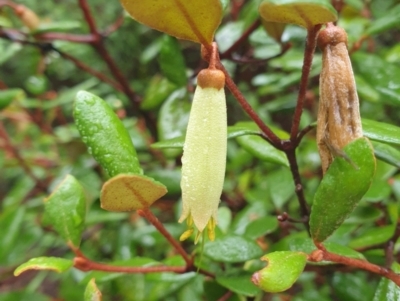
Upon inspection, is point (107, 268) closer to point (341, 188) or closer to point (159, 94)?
point (341, 188)

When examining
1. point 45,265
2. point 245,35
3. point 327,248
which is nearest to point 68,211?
point 45,265

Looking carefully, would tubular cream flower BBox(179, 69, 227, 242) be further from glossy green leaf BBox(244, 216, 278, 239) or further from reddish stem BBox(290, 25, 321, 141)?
glossy green leaf BBox(244, 216, 278, 239)

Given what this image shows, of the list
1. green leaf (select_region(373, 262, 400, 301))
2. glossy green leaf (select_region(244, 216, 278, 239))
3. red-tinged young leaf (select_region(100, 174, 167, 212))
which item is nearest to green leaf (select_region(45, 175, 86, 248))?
red-tinged young leaf (select_region(100, 174, 167, 212))

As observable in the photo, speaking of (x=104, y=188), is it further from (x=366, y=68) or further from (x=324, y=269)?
(x=366, y=68)

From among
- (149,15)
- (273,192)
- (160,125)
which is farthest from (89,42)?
(149,15)

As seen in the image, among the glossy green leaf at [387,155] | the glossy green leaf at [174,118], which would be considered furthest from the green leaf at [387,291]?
the glossy green leaf at [174,118]

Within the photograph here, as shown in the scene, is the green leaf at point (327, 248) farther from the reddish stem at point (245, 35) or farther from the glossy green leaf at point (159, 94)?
the glossy green leaf at point (159, 94)
